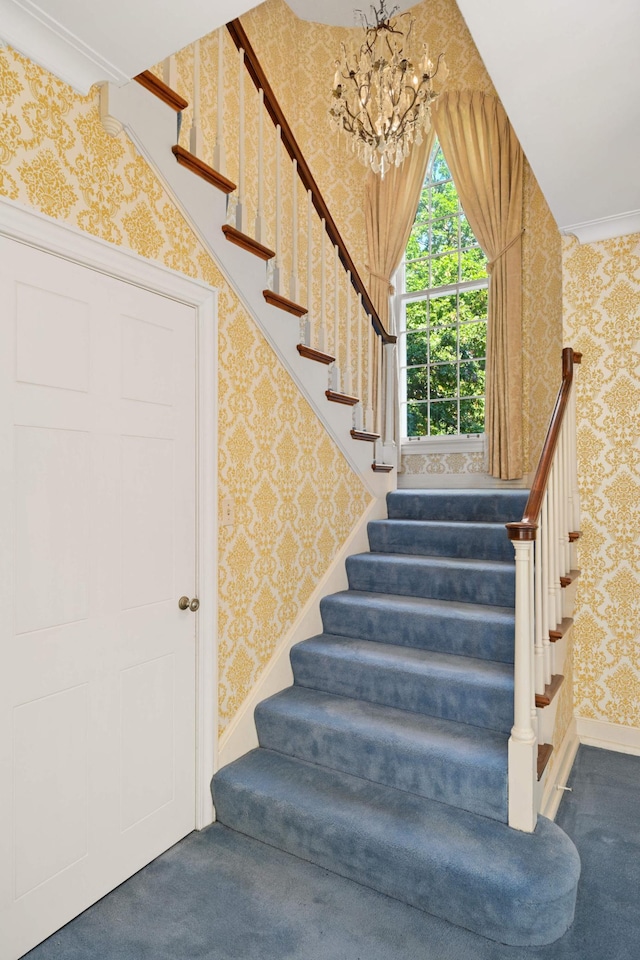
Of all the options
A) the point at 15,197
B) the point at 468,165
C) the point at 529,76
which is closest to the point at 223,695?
the point at 15,197

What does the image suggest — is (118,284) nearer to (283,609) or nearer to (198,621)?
(198,621)

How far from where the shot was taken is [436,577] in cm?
306

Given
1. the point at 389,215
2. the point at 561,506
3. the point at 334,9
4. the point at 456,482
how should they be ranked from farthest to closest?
1. the point at 389,215
2. the point at 456,482
3. the point at 334,9
4. the point at 561,506

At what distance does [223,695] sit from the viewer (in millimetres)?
2426

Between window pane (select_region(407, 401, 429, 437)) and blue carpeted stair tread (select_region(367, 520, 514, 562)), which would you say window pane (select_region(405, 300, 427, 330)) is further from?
blue carpeted stair tread (select_region(367, 520, 514, 562))

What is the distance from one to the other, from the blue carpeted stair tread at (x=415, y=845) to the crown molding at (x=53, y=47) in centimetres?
256

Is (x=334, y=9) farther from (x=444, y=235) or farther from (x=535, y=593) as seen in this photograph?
(x=535, y=593)

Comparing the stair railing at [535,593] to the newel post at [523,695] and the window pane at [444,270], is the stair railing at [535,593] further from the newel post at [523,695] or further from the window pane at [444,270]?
the window pane at [444,270]

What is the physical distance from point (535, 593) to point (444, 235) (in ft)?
11.9

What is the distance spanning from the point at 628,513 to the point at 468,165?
9.76 ft

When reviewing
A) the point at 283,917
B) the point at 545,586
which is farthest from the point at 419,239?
the point at 283,917

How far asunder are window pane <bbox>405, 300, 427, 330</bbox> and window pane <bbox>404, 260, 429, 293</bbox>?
128 mm

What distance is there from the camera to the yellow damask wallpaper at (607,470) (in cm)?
308

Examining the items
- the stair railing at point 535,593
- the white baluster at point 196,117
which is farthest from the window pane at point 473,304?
the white baluster at point 196,117
